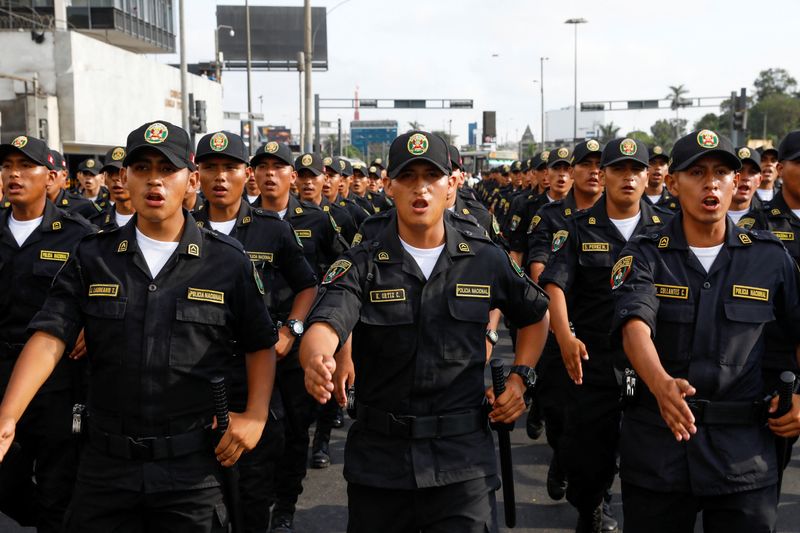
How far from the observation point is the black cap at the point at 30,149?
5207 mm

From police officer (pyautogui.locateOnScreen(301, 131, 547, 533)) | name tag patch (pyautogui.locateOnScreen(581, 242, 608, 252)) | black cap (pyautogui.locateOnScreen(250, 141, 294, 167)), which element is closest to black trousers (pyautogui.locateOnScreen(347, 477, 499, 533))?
police officer (pyautogui.locateOnScreen(301, 131, 547, 533))

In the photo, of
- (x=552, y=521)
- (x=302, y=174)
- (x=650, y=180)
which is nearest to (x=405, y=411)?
(x=552, y=521)

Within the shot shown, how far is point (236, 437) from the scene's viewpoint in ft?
11.2

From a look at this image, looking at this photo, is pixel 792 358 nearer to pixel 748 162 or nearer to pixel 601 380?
pixel 601 380

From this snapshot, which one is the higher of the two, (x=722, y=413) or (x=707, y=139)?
(x=707, y=139)

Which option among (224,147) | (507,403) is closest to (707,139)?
(507,403)

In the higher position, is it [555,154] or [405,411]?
[555,154]

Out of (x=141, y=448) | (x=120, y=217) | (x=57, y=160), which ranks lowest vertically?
(x=141, y=448)

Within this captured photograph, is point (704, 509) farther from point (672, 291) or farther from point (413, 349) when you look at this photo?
point (413, 349)

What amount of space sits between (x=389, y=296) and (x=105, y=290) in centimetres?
113

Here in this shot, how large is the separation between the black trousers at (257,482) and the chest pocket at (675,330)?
2.34 m

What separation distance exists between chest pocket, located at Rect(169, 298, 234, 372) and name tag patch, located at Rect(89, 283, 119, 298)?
0.24 meters

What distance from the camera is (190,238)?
355cm

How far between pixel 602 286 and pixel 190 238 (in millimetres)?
2992
